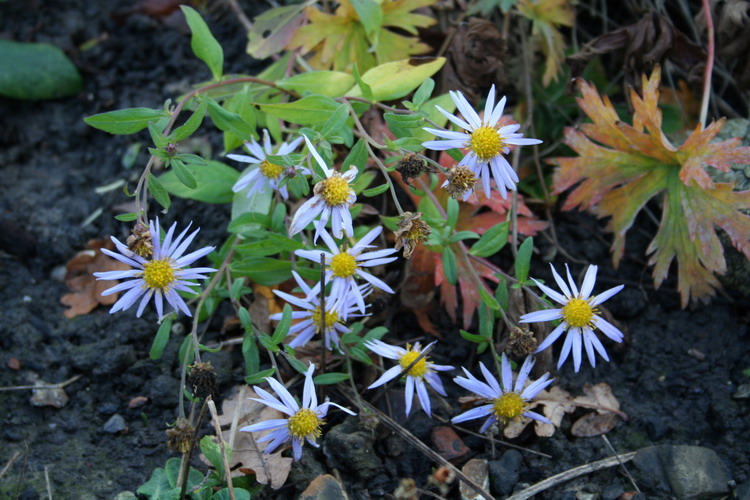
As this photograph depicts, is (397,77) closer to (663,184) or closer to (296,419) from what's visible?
(663,184)

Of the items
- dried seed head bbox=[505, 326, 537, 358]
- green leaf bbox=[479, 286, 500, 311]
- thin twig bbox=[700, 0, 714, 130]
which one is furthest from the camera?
thin twig bbox=[700, 0, 714, 130]

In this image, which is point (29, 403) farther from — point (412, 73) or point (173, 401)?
point (412, 73)

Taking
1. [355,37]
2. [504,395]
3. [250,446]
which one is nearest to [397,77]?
[355,37]

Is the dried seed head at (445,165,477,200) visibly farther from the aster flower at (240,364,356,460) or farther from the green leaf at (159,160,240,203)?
the green leaf at (159,160,240,203)

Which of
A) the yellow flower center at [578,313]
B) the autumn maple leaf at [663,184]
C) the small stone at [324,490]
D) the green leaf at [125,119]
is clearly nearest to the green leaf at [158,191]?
the green leaf at [125,119]

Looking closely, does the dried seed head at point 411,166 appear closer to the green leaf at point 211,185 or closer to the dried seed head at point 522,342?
the dried seed head at point 522,342

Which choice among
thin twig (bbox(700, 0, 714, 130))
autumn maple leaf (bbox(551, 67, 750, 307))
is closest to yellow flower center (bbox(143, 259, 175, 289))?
autumn maple leaf (bbox(551, 67, 750, 307))
